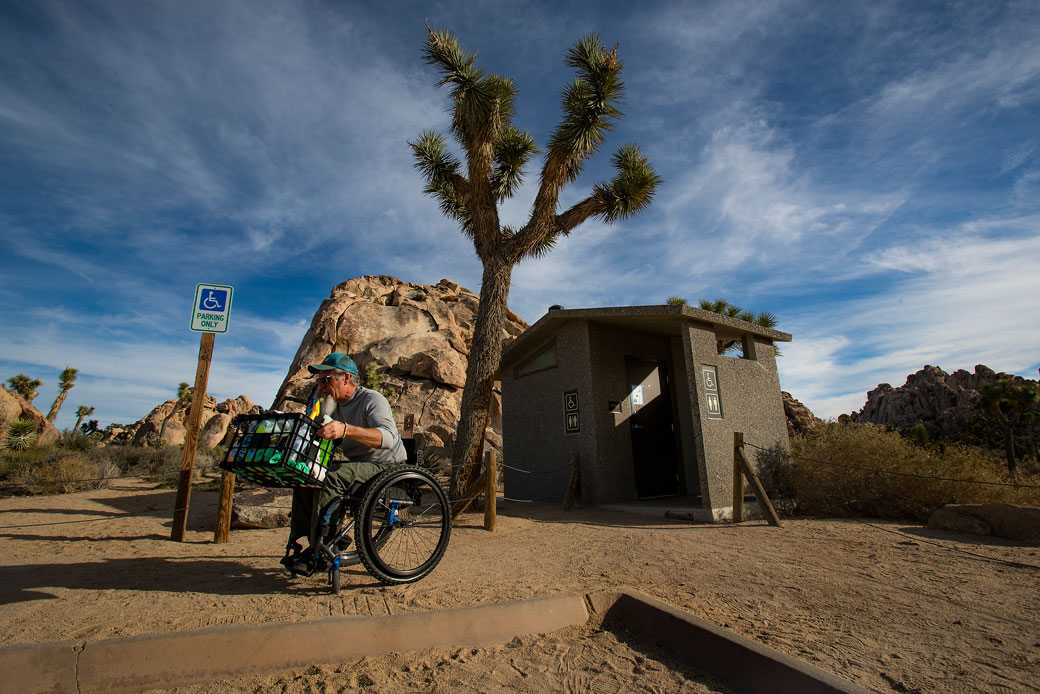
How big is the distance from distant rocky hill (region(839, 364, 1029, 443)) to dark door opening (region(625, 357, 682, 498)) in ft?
96.9

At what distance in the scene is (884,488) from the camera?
7629mm

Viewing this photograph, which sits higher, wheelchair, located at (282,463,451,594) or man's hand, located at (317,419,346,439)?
man's hand, located at (317,419,346,439)

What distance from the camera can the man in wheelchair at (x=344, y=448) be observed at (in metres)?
3.09

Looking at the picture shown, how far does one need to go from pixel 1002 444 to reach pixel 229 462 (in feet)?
113

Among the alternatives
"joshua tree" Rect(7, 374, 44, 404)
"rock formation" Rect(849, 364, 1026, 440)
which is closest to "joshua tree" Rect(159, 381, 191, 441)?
"joshua tree" Rect(7, 374, 44, 404)

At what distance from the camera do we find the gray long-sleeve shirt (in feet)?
11.5

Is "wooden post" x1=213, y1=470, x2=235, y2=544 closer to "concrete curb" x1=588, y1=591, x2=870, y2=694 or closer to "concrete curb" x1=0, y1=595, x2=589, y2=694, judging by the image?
"concrete curb" x1=0, y1=595, x2=589, y2=694

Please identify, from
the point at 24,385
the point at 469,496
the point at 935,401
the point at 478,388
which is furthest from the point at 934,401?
the point at 24,385

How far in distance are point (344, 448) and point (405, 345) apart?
2831cm

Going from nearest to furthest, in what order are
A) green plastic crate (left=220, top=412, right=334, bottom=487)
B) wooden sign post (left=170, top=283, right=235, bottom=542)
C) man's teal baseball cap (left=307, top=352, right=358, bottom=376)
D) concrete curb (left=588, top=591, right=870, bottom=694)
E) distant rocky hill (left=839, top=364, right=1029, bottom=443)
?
concrete curb (left=588, top=591, right=870, bottom=694) → green plastic crate (left=220, top=412, right=334, bottom=487) → man's teal baseball cap (left=307, top=352, right=358, bottom=376) → wooden sign post (left=170, top=283, right=235, bottom=542) → distant rocky hill (left=839, top=364, right=1029, bottom=443)

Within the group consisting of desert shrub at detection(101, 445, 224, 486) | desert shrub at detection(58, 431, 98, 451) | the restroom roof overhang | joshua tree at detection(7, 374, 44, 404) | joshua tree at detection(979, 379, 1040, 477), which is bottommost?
desert shrub at detection(101, 445, 224, 486)

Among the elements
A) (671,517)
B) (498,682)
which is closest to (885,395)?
(671,517)

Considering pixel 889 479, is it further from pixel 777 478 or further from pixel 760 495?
pixel 760 495

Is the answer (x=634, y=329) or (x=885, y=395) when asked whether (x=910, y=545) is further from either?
(x=885, y=395)
